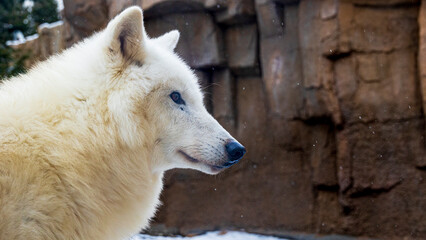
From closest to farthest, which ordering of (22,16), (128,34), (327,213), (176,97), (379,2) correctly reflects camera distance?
(128,34) → (176,97) → (379,2) → (327,213) → (22,16)

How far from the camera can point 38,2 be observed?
56.3 ft

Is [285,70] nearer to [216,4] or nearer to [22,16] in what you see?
[216,4]

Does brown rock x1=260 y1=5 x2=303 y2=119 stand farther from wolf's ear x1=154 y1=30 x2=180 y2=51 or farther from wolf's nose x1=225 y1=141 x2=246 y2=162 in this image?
wolf's nose x1=225 y1=141 x2=246 y2=162

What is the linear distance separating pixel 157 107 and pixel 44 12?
1528 centimetres

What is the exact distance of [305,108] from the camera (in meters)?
7.23

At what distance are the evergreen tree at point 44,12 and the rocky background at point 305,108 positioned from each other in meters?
8.98

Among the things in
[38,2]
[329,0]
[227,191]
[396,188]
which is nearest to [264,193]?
[227,191]

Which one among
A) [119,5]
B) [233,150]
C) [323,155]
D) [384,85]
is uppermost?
[233,150]

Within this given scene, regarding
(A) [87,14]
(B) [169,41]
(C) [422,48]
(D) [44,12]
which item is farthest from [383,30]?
(D) [44,12]

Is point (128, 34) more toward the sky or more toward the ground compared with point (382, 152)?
more toward the sky

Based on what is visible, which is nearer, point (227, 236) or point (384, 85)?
point (384, 85)

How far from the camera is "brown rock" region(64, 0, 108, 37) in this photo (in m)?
7.87

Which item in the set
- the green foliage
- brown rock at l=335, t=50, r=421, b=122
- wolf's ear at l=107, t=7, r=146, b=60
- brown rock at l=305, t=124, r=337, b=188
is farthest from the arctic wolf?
the green foliage

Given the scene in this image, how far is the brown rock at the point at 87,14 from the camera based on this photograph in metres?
7.87
